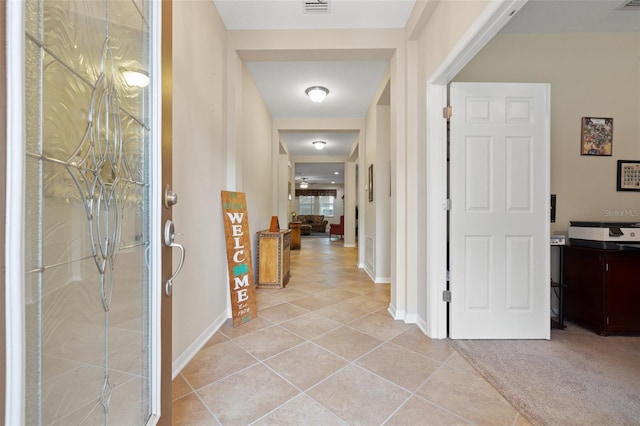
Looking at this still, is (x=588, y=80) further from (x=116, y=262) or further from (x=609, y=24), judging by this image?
(x=116, y=262)

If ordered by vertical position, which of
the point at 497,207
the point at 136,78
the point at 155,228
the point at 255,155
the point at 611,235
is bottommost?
the point at 611,235

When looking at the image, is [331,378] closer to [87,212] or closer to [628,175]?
[87,212]

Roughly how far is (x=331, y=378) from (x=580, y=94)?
11.2 ft

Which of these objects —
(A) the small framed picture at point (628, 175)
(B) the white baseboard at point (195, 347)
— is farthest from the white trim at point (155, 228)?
(A) the small framed picture at point (628, 175)

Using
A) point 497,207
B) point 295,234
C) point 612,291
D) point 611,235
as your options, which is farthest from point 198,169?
point 295,234

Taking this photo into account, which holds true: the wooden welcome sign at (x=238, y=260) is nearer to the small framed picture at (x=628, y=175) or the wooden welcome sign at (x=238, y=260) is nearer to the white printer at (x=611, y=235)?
the white printer at (x=611, y=235)

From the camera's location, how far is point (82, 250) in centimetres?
74

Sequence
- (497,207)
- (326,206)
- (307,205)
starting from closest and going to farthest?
1. (497,207)
2. (307,205)
3. (326,206)

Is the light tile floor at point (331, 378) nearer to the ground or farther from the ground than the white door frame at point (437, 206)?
nearer to the ground

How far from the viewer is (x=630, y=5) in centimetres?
222

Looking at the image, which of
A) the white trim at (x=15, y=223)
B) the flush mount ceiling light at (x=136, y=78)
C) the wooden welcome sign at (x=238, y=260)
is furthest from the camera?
the wooden welcome sign at (x=238, y=260)

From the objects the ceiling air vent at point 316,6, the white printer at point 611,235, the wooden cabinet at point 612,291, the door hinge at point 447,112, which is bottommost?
the wooden cabinet at point 612,291

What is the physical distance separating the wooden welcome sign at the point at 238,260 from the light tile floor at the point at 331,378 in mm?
139

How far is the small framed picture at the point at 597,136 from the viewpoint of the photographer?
2.55 metres
